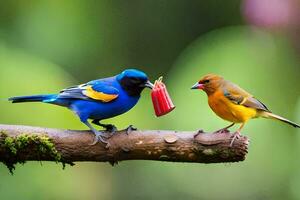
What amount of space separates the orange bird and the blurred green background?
73.6 inches

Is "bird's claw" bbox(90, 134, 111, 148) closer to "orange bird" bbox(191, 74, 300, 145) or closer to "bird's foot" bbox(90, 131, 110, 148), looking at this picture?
"bird's foot" bbox(90, 131, 110, 148)

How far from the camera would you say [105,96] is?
4.25 metres

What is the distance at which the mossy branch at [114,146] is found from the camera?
149 inches

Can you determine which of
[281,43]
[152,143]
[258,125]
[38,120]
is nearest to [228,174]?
[258,125]

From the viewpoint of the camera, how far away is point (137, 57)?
31.5ft

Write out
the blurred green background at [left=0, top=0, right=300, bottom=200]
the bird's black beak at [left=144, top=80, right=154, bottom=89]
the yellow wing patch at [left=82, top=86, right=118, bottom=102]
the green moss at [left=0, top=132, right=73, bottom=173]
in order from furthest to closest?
the blurred green background at [left=0, top=0, right=300, bottom=200] → the yellow wing patch at [left=82, top=86, right=118, bottom=102] → the bird's black beak at [left=144, top=80, right=154, bottom=89] → the green moss at [left=0, top=132, right=73, bottom=173]

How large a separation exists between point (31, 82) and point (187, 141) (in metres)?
3.03

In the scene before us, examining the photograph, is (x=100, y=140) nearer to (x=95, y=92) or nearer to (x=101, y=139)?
(x=101, y=139)

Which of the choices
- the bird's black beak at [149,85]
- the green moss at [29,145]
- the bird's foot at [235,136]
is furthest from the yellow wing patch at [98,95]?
the bird's foot at [235,136]

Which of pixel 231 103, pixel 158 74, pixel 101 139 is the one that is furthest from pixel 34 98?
pixel 158 74

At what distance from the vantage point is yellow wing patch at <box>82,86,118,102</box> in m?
4.23

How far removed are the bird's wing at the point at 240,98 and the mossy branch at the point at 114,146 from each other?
1.75ft

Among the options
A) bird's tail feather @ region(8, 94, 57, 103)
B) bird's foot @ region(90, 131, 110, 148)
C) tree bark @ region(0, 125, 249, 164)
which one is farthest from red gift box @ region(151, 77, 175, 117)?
bird's tail feather @ region(8, 94, 57, 103)

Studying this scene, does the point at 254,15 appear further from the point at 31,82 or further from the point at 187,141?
the point at 187,141
